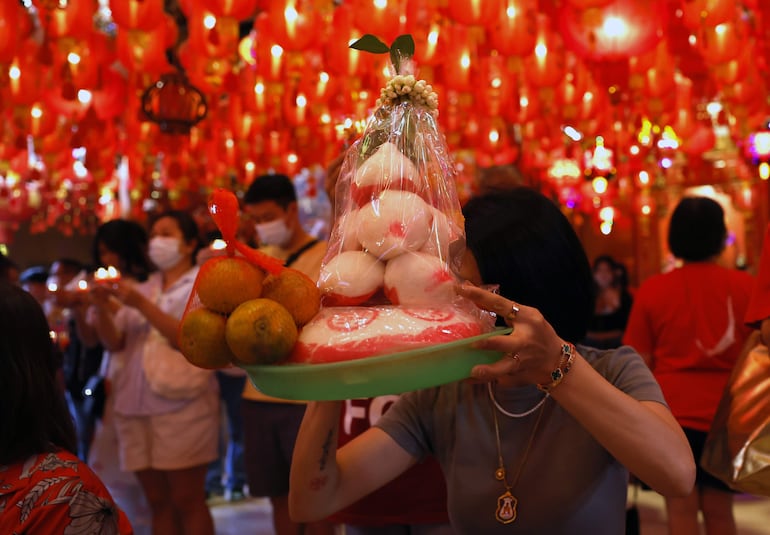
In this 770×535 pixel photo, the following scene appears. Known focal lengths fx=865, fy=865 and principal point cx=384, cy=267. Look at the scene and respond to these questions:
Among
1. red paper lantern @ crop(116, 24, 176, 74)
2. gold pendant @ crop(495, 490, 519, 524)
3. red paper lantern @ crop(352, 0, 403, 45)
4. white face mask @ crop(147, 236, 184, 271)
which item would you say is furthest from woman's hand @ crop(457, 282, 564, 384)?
red paper lantern @ crop(116, 24, 176, 74)

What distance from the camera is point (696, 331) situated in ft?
10.8

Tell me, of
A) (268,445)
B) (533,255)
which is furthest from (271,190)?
(533,255)

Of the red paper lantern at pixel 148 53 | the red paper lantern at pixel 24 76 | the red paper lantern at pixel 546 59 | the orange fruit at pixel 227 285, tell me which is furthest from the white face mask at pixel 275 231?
the red paper lantern at pixel 24 76

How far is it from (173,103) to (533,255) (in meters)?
3.44

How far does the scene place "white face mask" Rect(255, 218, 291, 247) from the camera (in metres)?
3.28

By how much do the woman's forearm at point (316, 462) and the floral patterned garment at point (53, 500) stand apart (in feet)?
1.19

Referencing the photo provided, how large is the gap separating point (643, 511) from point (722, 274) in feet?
6.85

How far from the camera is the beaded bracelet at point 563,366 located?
1.24m

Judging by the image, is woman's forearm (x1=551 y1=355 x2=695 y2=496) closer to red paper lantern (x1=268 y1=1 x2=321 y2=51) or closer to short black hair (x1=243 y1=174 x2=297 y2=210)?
short black hair (x1=243 y1=174 x2=297 y2=210)

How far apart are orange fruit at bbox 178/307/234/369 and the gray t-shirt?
2.09ft

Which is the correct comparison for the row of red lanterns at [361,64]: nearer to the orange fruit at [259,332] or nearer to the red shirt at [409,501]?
the red shirt at [409,501]

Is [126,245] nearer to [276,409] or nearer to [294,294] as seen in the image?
[276,409]

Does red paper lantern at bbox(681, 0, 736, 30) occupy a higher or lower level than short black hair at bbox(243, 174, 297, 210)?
higher

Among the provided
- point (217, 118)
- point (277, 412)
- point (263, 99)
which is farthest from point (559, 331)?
point (217, 118)
